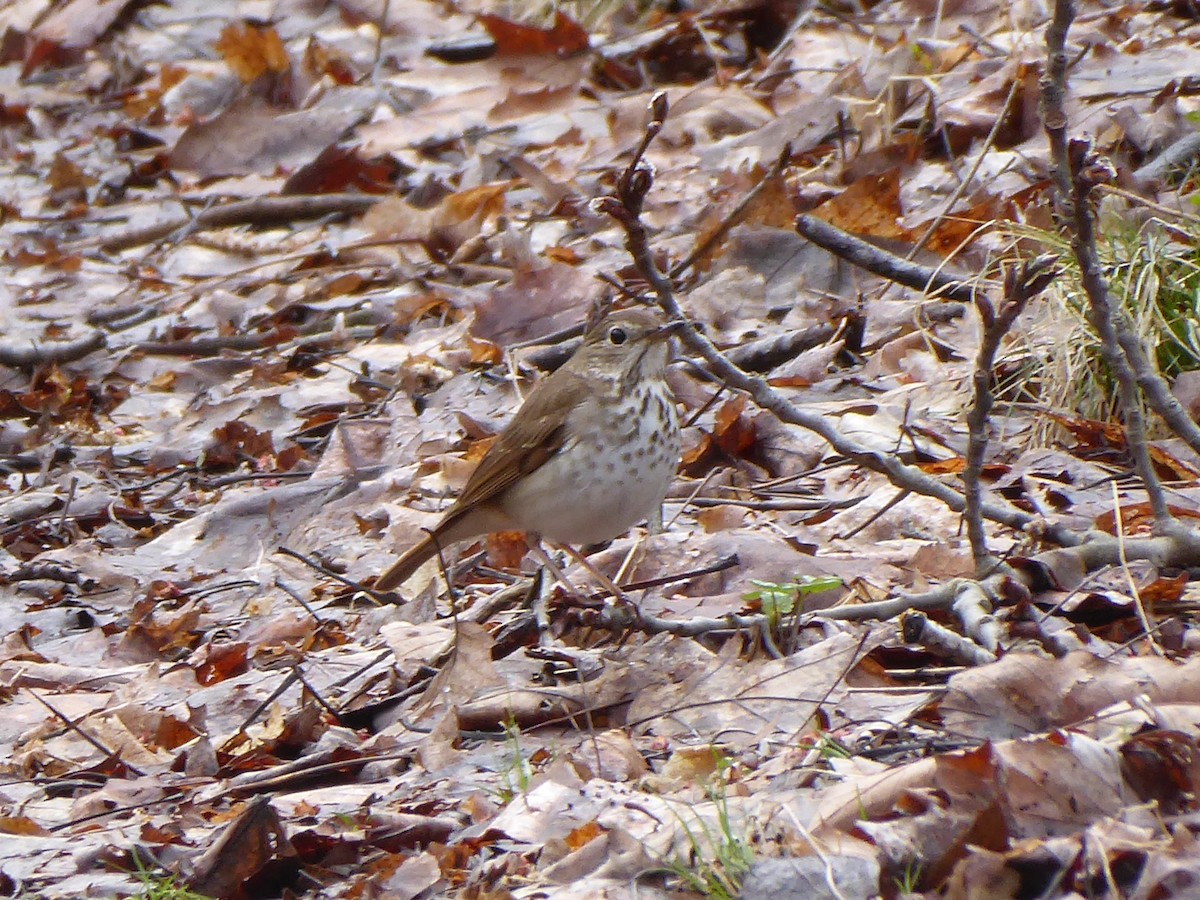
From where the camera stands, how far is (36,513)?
6512mm

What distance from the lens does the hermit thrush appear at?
4.59 metres

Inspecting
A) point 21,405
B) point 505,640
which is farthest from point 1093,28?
point 21,405

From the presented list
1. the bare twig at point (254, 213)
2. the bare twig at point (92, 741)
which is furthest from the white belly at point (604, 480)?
the bare twig at point (254, 213)

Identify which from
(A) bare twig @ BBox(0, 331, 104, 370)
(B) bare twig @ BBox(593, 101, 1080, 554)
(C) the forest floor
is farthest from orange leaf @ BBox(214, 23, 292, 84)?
(B) bare twig @ BBox(593, 101, 1080, 554)

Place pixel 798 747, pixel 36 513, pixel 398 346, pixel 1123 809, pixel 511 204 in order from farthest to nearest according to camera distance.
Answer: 1. pixel 511 204
2. pixel 398 346
3. pixel 36 513
4. pixel 798 747
5. pixel 1123 809

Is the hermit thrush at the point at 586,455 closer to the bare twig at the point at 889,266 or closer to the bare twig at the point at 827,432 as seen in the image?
the bare twig at the point at 827,432

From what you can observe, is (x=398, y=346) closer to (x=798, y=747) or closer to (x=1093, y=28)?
(x=1093, y=28)

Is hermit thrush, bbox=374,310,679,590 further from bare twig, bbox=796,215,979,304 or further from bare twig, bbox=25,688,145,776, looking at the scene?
bare twig, bbox=25,688,145,776

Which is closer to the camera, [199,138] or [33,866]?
[33,866]

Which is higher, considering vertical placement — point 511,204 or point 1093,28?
point 1093,28

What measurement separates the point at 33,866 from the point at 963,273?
3856mm

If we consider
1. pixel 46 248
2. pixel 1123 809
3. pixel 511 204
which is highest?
pixel 1123 809

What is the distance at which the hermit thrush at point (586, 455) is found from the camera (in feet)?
15.1

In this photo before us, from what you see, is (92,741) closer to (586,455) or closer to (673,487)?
(586,455)
